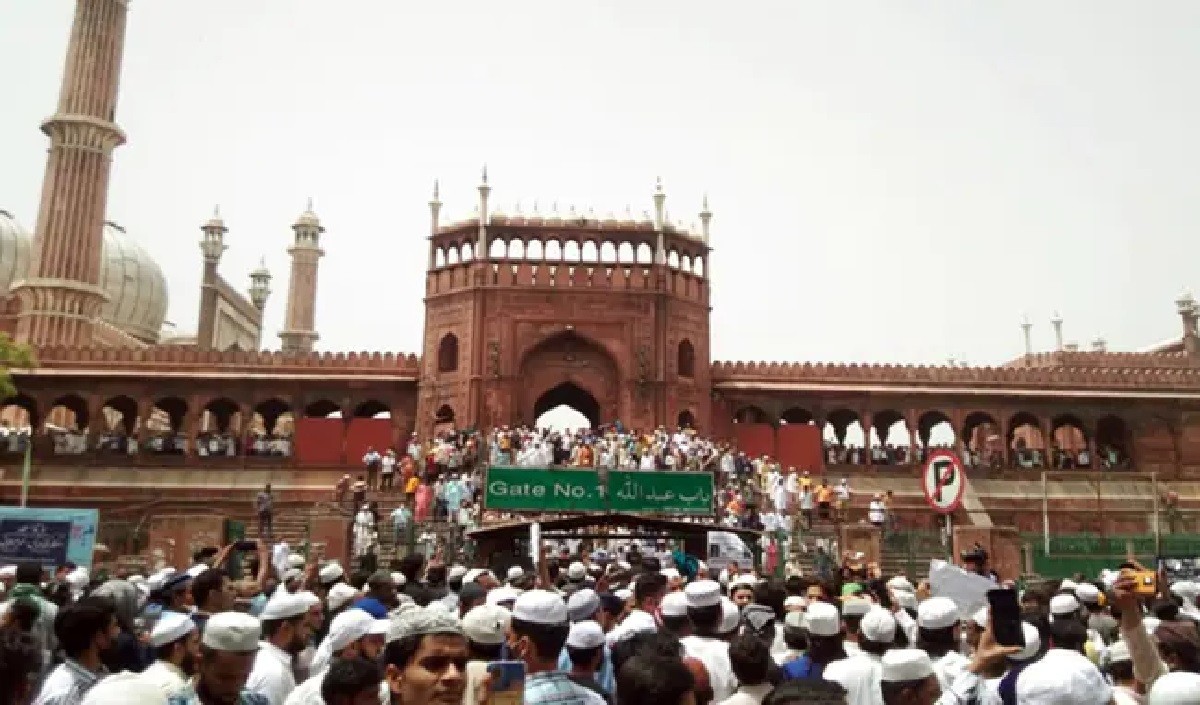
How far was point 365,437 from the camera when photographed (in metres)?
29.4

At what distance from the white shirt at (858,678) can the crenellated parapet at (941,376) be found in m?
26.7

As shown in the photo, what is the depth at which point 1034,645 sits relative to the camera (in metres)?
4.69

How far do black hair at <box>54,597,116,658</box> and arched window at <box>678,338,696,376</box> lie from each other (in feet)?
86.6

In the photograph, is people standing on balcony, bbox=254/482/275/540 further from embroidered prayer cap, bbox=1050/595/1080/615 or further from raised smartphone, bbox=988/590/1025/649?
raised smartphone, bbox=988/590/1025/649

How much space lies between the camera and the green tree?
2705 cm

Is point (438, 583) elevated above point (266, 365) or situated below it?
below

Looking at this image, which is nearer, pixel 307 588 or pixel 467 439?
pixel 307 588

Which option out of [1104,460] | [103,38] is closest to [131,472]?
[103,38]

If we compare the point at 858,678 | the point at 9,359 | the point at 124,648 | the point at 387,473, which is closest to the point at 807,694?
the point at 858,678

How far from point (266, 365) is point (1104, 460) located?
26817 mm

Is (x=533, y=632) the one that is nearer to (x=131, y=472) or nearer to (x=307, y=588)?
(x=307, y=588)

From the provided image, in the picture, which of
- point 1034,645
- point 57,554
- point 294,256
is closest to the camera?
point 1034,645

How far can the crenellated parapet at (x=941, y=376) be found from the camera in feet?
102

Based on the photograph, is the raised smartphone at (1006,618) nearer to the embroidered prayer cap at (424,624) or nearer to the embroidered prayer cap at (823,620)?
the embroidered prayer cap at (823,620)
